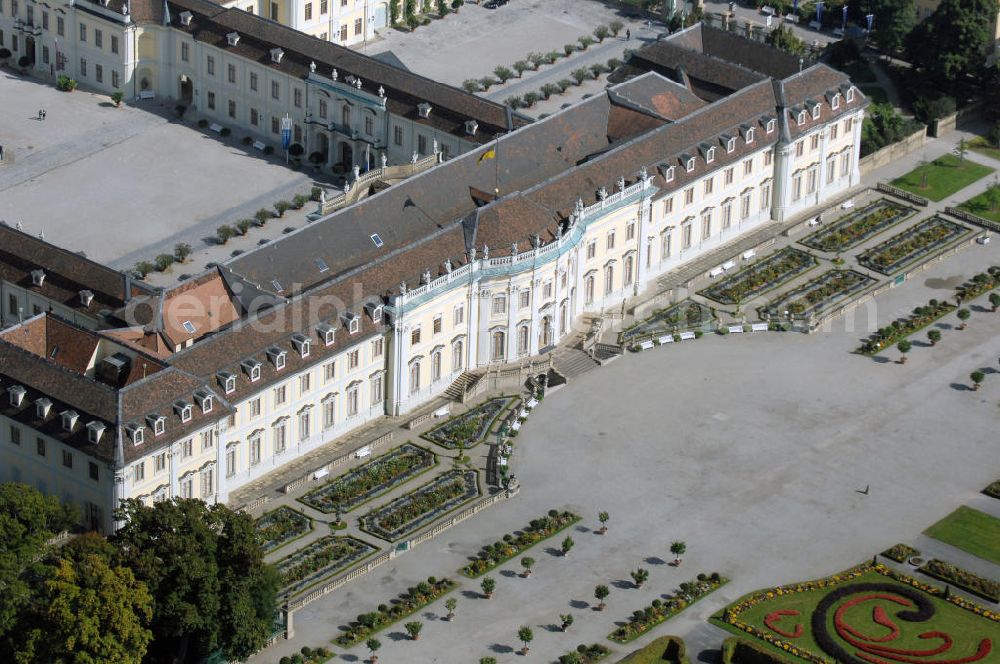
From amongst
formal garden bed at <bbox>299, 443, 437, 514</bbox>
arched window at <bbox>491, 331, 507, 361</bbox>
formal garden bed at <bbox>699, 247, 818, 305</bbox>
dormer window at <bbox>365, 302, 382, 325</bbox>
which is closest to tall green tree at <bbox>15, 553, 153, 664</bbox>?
formal garden bed at <bbox>299, 443, 437, 514</bbox>

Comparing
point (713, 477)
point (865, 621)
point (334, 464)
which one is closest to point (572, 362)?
point (713, 477)

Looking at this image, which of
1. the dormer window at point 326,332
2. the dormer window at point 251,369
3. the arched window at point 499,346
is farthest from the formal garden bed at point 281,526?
the arched window at point 499,346

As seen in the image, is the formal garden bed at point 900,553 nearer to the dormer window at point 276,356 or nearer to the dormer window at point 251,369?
the dormer window at point 276,356

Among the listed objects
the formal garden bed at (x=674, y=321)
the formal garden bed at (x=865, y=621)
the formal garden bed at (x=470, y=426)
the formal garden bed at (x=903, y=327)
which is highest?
the formal garden bed at (x=903, y=327)

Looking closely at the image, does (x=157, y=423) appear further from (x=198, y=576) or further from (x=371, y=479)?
(x=371, y=479)

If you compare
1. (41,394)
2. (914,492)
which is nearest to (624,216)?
(914,492)

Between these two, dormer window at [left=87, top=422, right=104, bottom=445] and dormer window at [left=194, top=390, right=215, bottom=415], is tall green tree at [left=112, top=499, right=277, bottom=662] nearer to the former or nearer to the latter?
dormer window at [left=87, top=422, right=104, bottom=445]

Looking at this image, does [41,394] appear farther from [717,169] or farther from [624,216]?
[717,169]
